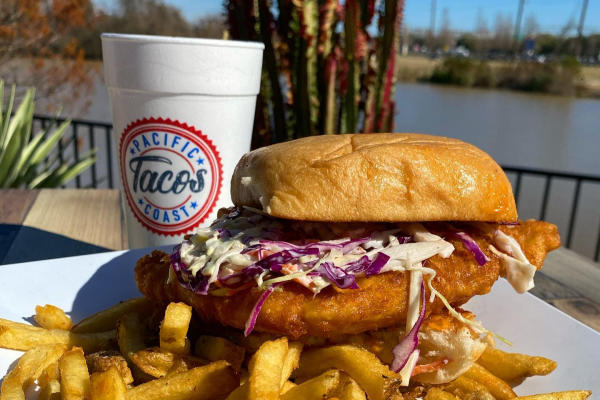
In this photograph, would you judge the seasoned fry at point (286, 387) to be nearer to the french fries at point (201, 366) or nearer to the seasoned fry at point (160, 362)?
the french fries at point (201, 366)

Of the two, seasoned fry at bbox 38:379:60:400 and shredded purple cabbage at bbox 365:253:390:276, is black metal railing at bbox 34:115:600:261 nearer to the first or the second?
shredded purple cabbage at bbox 365:253:390:276

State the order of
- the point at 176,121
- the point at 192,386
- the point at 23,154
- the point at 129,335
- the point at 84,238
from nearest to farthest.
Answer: the point at 192,386 < the point at 129,335 < the point at 176,121 < the point at 84,238 < the point at 23,154

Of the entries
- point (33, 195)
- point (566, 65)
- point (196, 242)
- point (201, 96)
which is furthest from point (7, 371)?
point (566, 65)

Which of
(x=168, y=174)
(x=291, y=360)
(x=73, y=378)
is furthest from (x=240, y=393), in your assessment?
(x=168, y=174)

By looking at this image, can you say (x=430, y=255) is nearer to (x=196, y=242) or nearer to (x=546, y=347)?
(x=546, y=347)

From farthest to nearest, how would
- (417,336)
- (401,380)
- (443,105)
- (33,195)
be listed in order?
(443,105) < (33,195) < (417,336) < (401,380)

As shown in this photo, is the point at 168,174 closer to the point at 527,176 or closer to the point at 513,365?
the point at 513,365
